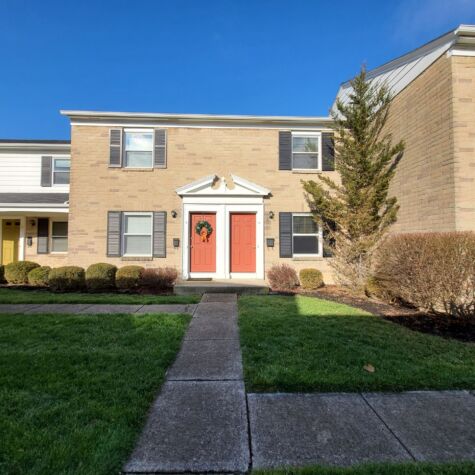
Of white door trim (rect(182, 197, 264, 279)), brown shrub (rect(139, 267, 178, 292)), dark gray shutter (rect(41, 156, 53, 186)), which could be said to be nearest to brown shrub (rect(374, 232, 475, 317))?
white door trim (rect(182, 197, 264, 279))

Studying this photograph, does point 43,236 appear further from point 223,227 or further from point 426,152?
point 426,152

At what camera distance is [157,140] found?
10.7 meters

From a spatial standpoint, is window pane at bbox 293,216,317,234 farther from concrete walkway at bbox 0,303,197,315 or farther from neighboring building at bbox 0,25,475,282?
concrete walkway at bbox 0,303,197,315

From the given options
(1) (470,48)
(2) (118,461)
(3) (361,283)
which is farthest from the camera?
(3) (361,283)

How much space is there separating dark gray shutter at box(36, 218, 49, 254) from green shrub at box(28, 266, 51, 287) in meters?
2.88

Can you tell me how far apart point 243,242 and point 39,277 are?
6889mm

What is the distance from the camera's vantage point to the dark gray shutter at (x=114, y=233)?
10430 mm

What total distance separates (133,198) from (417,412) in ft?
32.3

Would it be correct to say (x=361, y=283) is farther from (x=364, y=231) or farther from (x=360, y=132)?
(x=360, y=132)

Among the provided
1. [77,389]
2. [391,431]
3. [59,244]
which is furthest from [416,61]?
[59,244]

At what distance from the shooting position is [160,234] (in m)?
10.5

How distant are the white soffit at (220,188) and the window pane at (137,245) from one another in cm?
203

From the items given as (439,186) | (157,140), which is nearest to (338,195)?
(439,186)

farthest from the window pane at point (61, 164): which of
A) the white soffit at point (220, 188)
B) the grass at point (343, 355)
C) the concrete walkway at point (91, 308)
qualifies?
the grass at point (343, 355)
